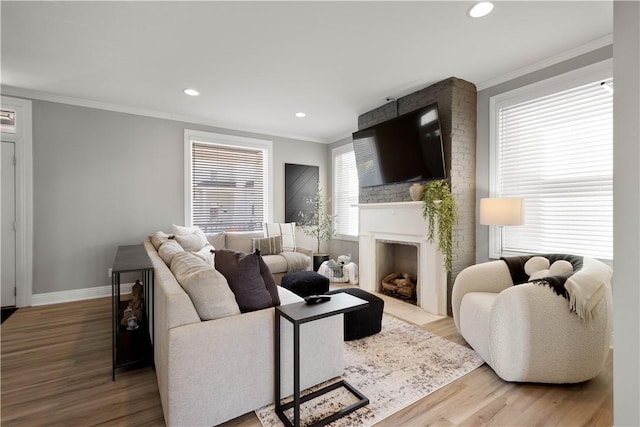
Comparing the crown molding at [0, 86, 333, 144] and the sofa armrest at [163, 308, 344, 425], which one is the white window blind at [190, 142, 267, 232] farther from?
the sofa armrest at [163, 308, 344, 425]

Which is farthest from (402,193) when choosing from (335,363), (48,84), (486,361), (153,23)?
(48,84)

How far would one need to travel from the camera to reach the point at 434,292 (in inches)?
129

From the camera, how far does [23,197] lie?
3.42 meters

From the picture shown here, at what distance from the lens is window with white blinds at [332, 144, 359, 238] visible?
5.31m

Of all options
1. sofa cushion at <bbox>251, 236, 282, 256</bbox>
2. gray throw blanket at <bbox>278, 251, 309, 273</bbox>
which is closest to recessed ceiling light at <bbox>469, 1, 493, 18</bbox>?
gray throw blanket at <bbox>278, 251, 309, 273</bbox>

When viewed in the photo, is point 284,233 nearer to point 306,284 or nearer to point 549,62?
point 306,284

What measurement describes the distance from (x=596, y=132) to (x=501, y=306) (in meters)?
1.89

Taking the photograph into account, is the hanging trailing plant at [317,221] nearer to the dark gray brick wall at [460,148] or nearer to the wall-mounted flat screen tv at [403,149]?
the wall-mounted flat screen tv at [403,149]

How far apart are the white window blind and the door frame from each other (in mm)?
1856

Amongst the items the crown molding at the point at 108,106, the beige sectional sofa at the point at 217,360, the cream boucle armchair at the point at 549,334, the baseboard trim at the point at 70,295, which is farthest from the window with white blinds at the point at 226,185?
the cream boucle armchair at the point at 549,334

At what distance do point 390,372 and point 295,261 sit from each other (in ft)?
8.04

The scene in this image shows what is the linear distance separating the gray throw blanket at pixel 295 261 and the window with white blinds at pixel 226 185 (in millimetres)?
1039

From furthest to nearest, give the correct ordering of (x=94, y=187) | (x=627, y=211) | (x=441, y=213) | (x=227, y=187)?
1. (x=227, y=187)
2. (x=94, y=187)
3. (x=441, y=213)
4. (x=627, y=211)

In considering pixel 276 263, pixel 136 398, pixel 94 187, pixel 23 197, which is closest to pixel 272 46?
pixel 276 263
